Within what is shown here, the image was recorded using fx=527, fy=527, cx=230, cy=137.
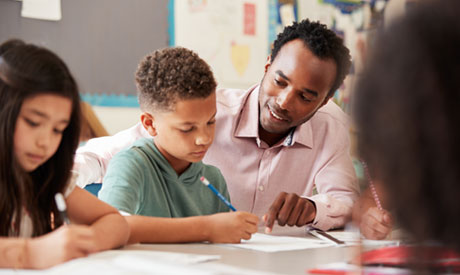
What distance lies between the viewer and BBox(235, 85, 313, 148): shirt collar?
1.69 meters

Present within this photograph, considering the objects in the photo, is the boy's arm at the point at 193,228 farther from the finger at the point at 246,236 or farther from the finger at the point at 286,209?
the finger at the point at 286,209

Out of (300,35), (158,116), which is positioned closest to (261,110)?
(300,35)

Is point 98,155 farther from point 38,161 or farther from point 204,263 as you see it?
point 204,263

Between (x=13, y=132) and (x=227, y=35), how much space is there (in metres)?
1.94

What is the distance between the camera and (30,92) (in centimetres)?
80

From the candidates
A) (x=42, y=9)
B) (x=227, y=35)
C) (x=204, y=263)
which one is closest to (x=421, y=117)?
(x=204, y=263)

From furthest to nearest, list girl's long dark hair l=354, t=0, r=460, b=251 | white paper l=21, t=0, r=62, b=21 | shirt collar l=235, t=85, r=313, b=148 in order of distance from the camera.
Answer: white paper l=21, t=0, r=62, b=21 → shirt collar l=235, t=85, r=313, b=148 → girl's long dark hair l=354, t=0, r=460, b=251

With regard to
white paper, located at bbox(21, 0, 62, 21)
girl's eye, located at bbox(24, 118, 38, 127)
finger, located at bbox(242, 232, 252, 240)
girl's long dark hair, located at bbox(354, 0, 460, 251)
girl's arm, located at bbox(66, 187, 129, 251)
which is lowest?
finger, located at bbox(242, 232, 252, 240)

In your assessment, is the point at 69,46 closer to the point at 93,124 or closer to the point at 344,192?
the point at 93,124

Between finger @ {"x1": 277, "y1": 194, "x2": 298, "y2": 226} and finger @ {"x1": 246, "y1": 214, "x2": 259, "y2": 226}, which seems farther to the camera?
finger @ {"x1": 277, "y1": 194, "x2": 298, "y2": 226}

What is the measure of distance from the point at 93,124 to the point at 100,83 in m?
0.18

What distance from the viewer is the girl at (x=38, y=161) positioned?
746mm

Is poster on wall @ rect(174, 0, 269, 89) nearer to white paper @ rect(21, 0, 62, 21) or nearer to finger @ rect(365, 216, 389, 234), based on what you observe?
white paper @ rect(21, 0, 62, 21)

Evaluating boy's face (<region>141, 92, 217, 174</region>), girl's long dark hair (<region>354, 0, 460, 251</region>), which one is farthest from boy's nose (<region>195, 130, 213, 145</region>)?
girl's long dark hair (<region>354, 0, 460, 251</region>)
